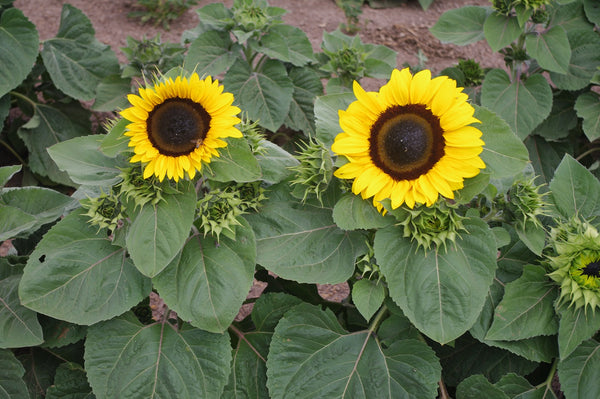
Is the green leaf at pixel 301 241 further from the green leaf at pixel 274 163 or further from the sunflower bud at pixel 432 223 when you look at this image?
the sunflower bud at pixel 432 223

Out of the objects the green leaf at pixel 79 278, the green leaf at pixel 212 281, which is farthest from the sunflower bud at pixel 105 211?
the green leaf at pixel 212 281

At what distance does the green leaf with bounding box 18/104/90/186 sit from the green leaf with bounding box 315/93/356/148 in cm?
180

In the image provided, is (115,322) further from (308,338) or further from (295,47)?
(295,47)

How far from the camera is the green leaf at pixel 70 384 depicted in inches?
79.0

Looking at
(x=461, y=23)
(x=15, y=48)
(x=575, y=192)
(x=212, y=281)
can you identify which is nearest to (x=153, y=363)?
(x=212, y=281)

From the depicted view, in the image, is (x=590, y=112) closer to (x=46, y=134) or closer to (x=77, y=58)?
(x=77, y=58)

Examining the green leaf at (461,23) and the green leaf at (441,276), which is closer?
the green leaf at (441,276)

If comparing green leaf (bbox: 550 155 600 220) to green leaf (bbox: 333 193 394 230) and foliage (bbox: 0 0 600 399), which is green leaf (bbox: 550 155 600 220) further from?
green leaf (bbox: 333 193 394 230)

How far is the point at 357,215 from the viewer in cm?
169

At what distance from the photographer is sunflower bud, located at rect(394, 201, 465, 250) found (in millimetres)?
1648

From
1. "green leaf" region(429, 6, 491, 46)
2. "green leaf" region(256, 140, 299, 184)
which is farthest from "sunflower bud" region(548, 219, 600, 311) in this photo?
"green leaf" region(429, 6, 491, 46)

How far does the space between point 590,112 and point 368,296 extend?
1.80m

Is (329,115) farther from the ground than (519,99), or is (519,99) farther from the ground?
(329,115)

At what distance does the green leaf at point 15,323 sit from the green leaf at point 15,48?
126 centimetres
